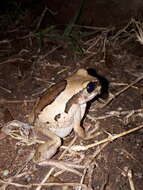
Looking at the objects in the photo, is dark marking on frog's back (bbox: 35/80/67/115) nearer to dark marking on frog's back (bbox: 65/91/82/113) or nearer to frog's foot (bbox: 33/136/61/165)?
dark marking on frog's back (bbox: 65/91/82/113)

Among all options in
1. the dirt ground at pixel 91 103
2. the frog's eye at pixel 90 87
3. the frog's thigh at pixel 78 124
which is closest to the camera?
the dirt ground at pixel 91 103

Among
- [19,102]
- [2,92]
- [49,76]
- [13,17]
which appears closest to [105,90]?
[49,76]

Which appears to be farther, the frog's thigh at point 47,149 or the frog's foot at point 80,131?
the frog's foot at point 80,131

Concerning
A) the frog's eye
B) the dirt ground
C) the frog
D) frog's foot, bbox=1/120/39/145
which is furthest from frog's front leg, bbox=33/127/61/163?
the frog's eye

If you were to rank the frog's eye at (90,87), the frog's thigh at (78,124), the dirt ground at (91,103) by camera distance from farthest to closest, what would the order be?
the frog's thigh at (78,124) → the frog's eye at (90,87) → the dirt ground at (91,103)

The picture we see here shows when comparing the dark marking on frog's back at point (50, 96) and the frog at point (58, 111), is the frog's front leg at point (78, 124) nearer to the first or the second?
the frog at point (58, 111)

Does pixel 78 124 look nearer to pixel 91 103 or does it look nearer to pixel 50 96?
pixel 50 96

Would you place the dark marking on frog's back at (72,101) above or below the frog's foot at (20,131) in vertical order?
above

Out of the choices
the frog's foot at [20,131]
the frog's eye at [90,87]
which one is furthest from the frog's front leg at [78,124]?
the frog's foot at [20,131]
